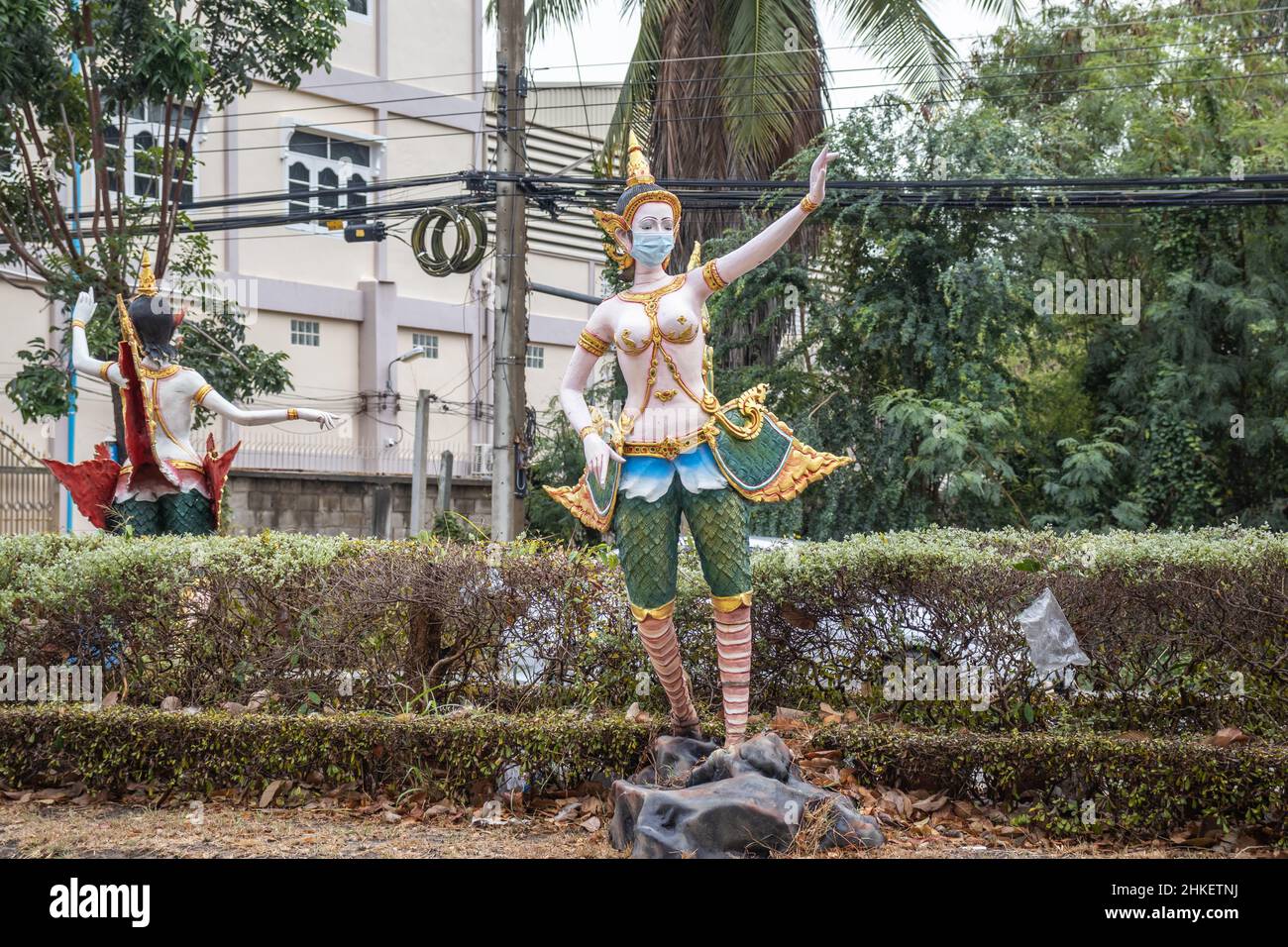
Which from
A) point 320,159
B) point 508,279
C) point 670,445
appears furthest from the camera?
point 320,159

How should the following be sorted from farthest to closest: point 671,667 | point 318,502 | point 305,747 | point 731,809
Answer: point 318,502, point 305,747, point 671,667, point 731,809

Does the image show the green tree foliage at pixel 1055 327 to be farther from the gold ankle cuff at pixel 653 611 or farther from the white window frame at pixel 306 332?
the gold ankle cuff at pixel 653 611

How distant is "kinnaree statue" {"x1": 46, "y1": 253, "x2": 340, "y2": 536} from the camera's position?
709 cm

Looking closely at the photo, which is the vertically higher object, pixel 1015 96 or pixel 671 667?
pixel 1015 96

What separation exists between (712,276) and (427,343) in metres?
16.2

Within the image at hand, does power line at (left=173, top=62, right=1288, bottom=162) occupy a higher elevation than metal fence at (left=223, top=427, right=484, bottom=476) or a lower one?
higher

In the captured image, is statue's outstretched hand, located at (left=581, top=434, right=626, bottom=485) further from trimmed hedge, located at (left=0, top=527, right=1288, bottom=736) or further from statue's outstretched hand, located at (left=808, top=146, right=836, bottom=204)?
statue's outstretched hand, located at (left=808, top=146, right=836, bottom=204)

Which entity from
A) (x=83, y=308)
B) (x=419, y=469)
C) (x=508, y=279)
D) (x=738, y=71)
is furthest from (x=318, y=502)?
(x=83, y=308)

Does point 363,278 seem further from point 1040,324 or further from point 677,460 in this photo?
point 677,460

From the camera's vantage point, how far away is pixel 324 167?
63.2ft

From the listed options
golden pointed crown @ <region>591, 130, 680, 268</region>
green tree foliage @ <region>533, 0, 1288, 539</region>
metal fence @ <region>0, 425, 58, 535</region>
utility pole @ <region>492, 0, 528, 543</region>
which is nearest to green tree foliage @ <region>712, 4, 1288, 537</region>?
green tree foliage @ <region>533, 0, 1288, 539</region>

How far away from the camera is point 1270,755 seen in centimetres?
461

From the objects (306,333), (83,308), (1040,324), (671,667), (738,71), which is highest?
(738,71)

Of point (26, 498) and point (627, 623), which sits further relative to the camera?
point (26, 498)
